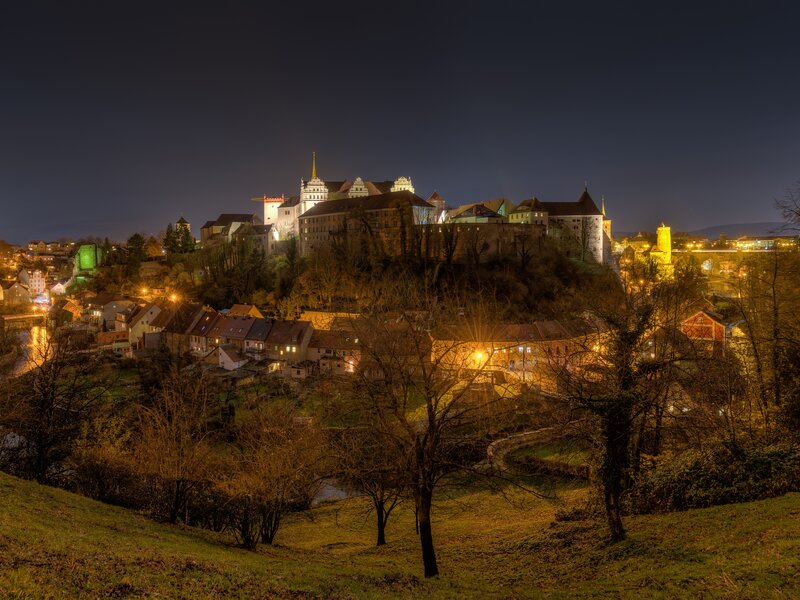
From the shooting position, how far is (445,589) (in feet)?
26.9

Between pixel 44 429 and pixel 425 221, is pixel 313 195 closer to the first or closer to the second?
pixel 425 221

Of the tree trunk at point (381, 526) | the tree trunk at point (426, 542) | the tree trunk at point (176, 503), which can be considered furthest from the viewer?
the tree trunk at point (381, 526)

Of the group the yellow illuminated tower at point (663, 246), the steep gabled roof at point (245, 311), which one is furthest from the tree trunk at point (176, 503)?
the yellow illuminated tower at point (663, 246)

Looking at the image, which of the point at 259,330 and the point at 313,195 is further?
the point at 313,195

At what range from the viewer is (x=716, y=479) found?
33.1ft

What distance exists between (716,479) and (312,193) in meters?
78.6

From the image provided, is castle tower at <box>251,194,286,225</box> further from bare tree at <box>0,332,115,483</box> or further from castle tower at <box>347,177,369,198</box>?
bare tree at <box>0,332,115,483</box>

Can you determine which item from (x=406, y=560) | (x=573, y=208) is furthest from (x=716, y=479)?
(x=573, y=208)

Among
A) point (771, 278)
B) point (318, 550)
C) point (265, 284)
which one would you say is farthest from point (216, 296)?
point (771, 278)

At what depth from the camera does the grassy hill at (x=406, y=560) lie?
6.03m

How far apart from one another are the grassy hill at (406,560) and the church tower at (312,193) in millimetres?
72576

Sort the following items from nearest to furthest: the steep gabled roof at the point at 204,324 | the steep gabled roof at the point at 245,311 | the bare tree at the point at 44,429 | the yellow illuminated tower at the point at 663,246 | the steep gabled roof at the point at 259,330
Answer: the bare tree at the point at 44,429, the steep gabled roof at the point at 259,330, the steep gabled roof at the point at 204,324, the steep gabled roof at the point at 245,311, the yellow illuminated tower at the point at 663,246

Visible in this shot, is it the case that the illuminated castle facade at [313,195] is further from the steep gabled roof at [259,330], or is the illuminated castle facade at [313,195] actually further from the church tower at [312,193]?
the steep gabled roof at [259,330]

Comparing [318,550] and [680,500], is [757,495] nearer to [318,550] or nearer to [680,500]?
[680,500]
